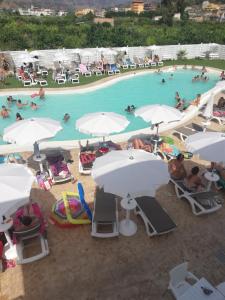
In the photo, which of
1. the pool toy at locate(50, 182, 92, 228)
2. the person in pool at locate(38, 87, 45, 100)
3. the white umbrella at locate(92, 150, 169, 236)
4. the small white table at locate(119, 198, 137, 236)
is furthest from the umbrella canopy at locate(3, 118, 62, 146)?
the person in pool at locate(38, 87, 45, 100)

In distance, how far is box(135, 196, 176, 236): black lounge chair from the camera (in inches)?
267

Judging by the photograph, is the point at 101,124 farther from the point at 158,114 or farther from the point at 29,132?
the point at 29,132

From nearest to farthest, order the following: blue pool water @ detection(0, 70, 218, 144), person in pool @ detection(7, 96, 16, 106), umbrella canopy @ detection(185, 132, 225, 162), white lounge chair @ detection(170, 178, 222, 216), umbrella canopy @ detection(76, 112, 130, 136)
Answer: umbrella canopy @ detection(185, 132, 225, 162) → white lounge chair @ detection(170, 178, 222, 216) → umbrella canopy @ detection(76, 112, 130, 136) → blue pool water @ detection(0, 70, 218, 144) → person in pool @ detection(7, 96, 16, 106)

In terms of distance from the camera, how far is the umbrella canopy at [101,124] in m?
8.95

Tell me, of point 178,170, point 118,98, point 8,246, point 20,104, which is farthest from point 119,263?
point 118,98

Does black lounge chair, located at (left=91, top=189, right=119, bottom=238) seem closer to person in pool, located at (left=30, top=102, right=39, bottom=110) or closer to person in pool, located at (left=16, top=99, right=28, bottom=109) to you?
person in pool, located at (left=30, top=102, right=39, bottom=110)

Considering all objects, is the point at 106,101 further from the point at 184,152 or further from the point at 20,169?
the point at 20,169

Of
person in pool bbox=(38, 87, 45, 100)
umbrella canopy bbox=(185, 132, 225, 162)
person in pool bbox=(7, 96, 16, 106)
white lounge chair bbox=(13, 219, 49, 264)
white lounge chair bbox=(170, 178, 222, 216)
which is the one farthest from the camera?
person in pool bbox=(38, 87, 45, 100)

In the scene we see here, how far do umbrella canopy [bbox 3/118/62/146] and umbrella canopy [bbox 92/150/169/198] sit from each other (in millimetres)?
2470

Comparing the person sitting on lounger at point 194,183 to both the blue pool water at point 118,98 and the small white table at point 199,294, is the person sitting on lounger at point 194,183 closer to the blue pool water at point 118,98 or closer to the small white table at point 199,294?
the small white table at point 199,294

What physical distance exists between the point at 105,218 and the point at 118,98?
13430mm

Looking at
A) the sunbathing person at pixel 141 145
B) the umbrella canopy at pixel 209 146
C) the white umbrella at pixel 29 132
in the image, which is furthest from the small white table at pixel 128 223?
the sunbathing person at pixel 141 145

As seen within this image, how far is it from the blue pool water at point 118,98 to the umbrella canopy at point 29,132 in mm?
5181

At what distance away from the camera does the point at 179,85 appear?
72.4ft
